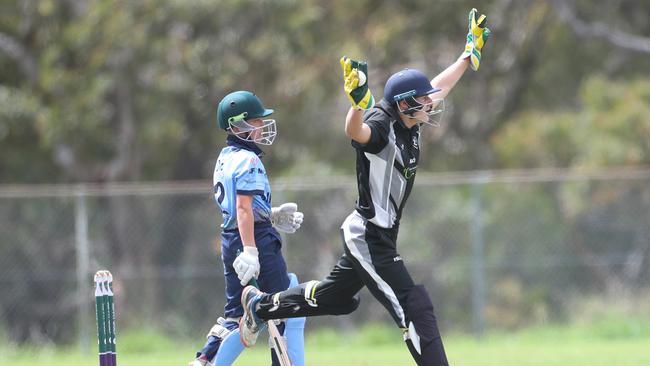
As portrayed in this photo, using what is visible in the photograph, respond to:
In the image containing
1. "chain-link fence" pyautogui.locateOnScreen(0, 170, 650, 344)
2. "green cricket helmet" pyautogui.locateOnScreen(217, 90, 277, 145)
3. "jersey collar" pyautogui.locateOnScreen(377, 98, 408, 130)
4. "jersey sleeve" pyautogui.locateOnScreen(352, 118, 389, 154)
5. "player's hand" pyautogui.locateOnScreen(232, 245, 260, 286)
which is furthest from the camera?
"chain-link fence" pyautogui.locateOnScreen(0, 170, 650, 344)

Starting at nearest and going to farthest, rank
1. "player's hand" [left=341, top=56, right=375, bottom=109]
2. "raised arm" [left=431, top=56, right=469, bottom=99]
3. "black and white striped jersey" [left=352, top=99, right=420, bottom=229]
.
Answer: "player's hand" [left=341, top=56, right=375, bottom=109], "black and white striped jersey" [left=352, top=99, right=420, bottom=229], "raised arm" [left=431, top=56, right=469, bottom=99]

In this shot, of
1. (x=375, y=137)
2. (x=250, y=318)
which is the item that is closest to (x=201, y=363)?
(x=250, y=318)

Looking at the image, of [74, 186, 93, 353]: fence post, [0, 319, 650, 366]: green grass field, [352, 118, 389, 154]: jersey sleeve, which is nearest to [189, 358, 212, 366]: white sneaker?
[352, 118, 389, 154]: jersey sleeve

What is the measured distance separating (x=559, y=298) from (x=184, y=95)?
6.74m

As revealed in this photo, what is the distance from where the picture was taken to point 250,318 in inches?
292

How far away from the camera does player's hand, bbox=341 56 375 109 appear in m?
6.43

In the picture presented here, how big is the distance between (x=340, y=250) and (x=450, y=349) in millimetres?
2730

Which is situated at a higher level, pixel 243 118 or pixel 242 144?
pixel 243 118

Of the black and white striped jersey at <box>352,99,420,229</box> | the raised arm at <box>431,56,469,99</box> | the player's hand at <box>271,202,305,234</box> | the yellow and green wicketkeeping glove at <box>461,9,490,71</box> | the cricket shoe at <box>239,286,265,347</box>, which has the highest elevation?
the yellow and green wicketkeeping glove at <box>461,9,490,71</box>

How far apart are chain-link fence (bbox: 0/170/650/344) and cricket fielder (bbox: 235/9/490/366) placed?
6.65 metres

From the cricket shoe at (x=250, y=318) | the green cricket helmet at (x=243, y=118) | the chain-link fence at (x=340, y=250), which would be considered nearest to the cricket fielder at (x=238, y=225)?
the green cricket helmet at (x=243, y=118)

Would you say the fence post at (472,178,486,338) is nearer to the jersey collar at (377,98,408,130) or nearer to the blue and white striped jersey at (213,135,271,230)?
the blue and white striped jersey at (213,135,271,230)

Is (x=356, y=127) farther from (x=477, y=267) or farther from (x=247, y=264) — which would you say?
(x=477, y=267)

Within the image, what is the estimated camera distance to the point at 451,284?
1449cm
